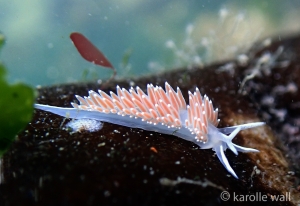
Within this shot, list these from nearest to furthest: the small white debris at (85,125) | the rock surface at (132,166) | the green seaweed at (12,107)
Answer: the rock surface at (132,166) < the green seaweed at (12,107) < the small white debris at (85,125)

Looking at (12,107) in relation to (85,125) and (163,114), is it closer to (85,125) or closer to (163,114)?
(85,125)

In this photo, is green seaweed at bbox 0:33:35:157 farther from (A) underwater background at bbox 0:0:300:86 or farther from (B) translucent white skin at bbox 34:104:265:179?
(A) underwater background at bbox 0:0:300:86

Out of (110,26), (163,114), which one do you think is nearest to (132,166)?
(163,114)

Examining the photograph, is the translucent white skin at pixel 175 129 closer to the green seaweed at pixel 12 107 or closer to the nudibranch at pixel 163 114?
the nudibranch at pixel 163 114

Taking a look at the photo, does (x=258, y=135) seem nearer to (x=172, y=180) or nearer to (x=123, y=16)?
(x=172, y=180)

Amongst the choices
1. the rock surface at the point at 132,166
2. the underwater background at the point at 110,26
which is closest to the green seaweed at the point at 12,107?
the rock surface at the point at 132,166

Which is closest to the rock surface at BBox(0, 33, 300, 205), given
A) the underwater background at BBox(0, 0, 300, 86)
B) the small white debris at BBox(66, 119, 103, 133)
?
the small white debris at BBox(66, 119, 103, 133)

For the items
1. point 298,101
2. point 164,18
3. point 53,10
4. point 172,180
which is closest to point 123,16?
point 164,18
